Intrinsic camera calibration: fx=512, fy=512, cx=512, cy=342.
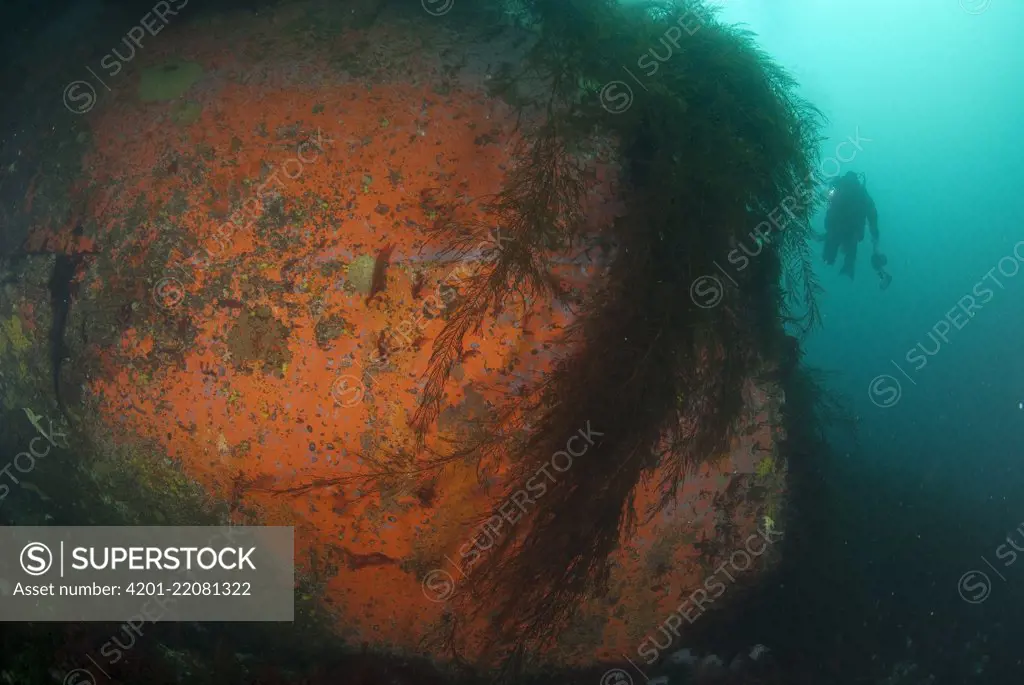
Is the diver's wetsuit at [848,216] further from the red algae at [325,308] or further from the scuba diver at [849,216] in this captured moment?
the red algae at [325,308]

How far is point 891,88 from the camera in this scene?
18.1m

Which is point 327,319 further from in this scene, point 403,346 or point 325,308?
point 403,346

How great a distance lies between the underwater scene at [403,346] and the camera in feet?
8.82

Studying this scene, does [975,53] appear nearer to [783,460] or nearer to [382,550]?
[783,460]

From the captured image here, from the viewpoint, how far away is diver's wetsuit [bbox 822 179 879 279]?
Answer: 8500 millimetres

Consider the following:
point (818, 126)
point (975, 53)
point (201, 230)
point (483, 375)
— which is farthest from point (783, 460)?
point (975, 53)

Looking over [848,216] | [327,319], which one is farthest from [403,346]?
[848,216]

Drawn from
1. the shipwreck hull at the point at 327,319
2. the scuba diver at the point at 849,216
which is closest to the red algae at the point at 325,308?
the shipwreck hull at the point at 327,319

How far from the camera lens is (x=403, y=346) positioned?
8.65 ft

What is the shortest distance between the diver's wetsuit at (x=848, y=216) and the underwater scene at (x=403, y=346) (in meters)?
6.06

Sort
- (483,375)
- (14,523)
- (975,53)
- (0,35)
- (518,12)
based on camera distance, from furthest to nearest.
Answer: (975,53) < (0,35) < (14,523) < (518,12) < (483,375)

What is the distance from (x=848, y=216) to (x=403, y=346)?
8828mm

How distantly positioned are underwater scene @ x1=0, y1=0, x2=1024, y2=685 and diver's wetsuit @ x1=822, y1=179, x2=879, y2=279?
19.9 ft

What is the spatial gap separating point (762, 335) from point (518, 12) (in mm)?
2432
